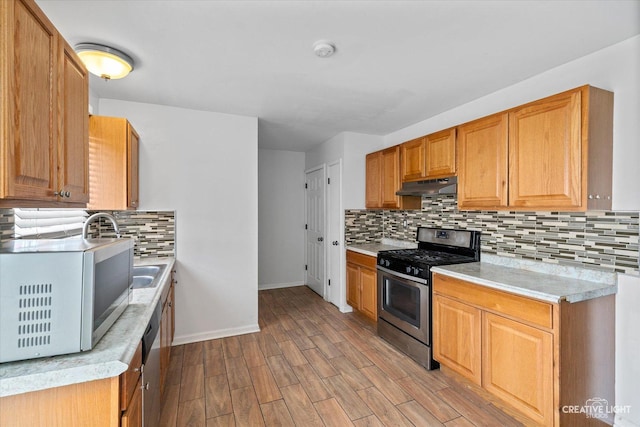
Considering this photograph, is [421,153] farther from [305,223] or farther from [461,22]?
[305,223]

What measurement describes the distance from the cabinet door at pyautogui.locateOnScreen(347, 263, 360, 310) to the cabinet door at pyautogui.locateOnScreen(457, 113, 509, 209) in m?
1.63

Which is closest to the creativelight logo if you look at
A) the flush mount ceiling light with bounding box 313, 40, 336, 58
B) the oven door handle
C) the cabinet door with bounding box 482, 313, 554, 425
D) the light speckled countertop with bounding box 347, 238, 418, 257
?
the cabinet door with bounding box 482, 313, 554, 425

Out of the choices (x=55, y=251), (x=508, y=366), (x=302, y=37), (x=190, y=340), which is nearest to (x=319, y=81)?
(x=302, y=37)

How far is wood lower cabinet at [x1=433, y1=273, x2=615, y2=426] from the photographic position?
174cm

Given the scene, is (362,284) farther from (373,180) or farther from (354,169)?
(354,169)

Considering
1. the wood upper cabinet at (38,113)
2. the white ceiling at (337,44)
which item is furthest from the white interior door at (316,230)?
the wood upper cabinet at (38,113)

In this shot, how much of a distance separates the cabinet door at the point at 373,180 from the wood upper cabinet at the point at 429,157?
0.42 metres

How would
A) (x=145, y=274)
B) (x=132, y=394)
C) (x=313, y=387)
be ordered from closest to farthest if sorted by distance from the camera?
(x=132, y=394) → (x=313, y=387) → (x=145, y=274)

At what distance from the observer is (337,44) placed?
195 centimetres

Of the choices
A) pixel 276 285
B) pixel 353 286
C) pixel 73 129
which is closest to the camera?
pixel 73 129

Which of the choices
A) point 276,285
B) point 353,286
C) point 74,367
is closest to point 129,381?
point 74,367

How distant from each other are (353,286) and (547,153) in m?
2.57

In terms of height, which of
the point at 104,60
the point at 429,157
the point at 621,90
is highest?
the point at 104,60

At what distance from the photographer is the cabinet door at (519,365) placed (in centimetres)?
178
